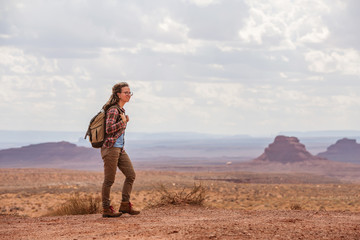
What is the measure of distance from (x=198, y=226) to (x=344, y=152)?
149403 mm

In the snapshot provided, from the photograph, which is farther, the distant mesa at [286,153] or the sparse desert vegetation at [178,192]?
the distant mesa at [286,153]

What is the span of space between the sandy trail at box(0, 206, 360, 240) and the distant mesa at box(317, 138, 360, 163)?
5565 inches

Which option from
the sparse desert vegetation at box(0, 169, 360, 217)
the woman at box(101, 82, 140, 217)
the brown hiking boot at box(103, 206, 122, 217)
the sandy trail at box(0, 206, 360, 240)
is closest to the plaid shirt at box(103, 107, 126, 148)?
the woman at box(101, 82, 140, 217)

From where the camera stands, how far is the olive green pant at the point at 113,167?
917 centimetres

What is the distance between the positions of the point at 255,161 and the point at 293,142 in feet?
29.8

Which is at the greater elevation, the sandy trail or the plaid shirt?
the plaid shirt

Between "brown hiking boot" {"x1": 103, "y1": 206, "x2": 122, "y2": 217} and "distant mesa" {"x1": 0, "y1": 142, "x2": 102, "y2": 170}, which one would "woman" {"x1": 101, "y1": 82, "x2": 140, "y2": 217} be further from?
"distant mesa" {"x1": 0, "y1": 142, "x2": 102, "y2": 170}

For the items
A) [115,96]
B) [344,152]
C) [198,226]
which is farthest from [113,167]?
[344,152]

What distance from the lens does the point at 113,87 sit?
9445mm

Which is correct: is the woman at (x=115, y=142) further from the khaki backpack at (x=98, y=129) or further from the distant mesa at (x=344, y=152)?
the distant mesa at (x=344, y=152)

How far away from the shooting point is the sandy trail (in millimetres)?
7344

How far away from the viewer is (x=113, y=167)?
9227 mm

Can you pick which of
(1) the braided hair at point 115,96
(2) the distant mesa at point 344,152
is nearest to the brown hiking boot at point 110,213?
(1) the braided hair at point 115,96

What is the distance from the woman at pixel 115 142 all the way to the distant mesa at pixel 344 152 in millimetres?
142070
